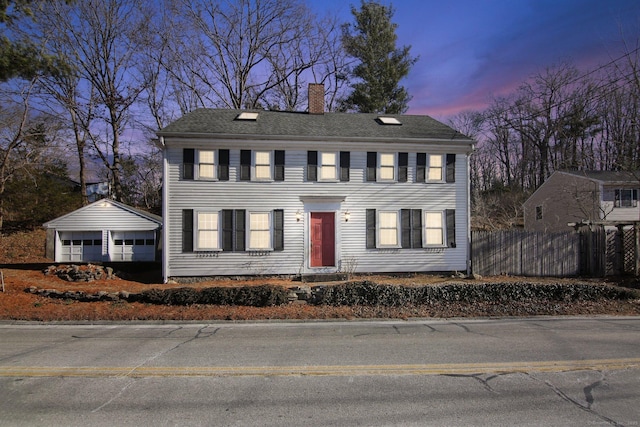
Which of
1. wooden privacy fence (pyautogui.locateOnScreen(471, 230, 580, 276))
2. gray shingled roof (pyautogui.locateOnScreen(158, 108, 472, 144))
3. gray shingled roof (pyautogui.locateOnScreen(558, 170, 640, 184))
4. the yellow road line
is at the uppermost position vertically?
Answer: gray shingled roof (pyautogui.locateOnScreen(158, 108, 472, 144))

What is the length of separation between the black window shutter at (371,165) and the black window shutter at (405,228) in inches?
76.5

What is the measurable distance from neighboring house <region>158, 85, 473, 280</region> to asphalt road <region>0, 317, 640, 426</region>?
6.89 m

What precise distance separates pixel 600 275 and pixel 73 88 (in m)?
33.6

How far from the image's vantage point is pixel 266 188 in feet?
50.0

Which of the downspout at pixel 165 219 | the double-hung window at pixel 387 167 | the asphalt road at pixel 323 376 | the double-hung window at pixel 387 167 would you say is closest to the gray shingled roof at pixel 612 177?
the double-hung window at pixel 387 167

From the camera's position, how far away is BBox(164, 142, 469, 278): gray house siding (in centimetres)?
1488

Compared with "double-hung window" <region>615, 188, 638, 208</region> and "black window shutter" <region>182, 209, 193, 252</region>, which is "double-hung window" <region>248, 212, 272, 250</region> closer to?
"black window shutter" <region>182, 209, 193, 252</region>

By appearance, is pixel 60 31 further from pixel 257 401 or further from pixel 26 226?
pixel 257 401

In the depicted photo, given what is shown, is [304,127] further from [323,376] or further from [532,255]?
[323,376]

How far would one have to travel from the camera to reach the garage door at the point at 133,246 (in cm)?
1869

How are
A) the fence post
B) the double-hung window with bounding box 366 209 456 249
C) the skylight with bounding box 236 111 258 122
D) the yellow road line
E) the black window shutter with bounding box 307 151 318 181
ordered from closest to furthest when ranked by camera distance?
the yellow road line
the fence post
the black window shutter with bounding box 307 151 318 181
the double-hung window with bounding box 366 209 456 249
the skylight with bounding box 236 111 258 122

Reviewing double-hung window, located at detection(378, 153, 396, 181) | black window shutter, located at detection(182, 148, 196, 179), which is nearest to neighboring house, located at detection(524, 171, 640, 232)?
double-hung window, located at detection(378, 153, 396, 181)

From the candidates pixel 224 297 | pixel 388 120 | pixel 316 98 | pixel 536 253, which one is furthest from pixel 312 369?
pixel 316 98

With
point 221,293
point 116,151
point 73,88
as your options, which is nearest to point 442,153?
point 221,293
